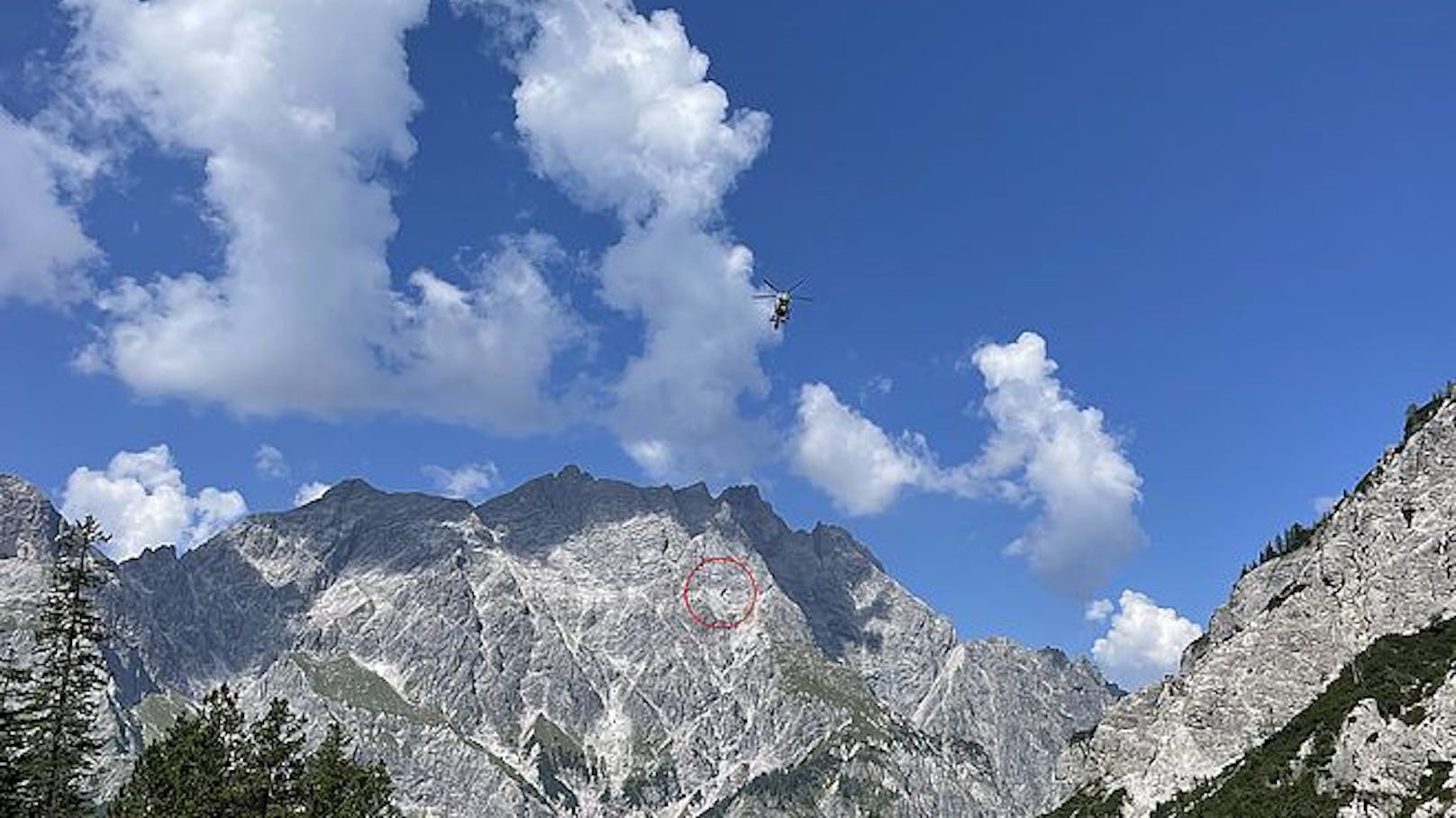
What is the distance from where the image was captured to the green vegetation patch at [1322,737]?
374 ft

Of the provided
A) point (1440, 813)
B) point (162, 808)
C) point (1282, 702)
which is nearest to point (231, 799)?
point (162, 808)

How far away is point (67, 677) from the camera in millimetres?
68750

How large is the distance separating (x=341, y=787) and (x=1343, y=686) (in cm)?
11993

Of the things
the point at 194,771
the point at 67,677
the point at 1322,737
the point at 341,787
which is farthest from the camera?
the point at 1322,737

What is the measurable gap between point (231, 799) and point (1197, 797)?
124 m

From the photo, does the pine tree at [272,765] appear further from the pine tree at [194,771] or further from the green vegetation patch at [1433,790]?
the green vegetation patch at [1433,790]

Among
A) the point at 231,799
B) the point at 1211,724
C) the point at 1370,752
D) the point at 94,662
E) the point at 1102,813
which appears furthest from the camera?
the point at 1102,813

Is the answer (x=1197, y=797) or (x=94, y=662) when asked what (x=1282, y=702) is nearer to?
(x=1197, y=797)

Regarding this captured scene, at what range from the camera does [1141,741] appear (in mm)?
189000

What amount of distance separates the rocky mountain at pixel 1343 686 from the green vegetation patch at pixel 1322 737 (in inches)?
10.1

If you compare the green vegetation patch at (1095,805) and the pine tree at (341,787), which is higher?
the green vegetation patch at (1095,805)

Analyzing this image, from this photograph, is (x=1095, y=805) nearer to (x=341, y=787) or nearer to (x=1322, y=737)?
(x=1322, y=737)

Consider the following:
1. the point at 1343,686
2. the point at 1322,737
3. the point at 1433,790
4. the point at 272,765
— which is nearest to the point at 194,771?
the point at 272,765

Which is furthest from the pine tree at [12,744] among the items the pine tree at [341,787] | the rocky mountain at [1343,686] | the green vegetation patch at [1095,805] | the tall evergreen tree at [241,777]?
the green vegetation patch at [1095,805]
